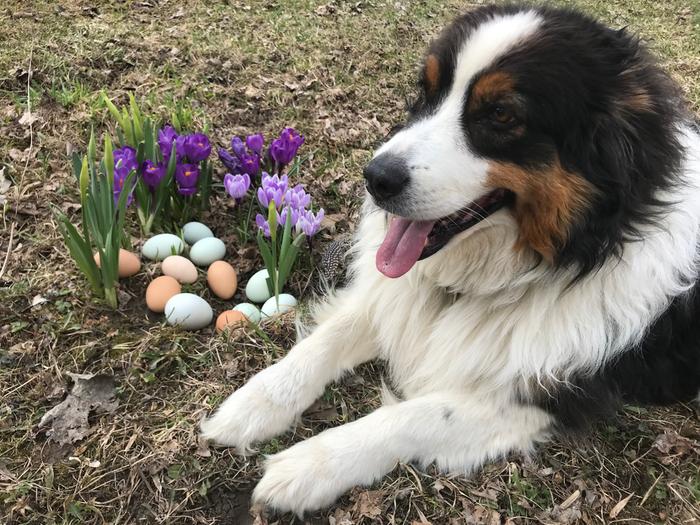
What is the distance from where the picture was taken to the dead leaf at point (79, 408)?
247 centimetres

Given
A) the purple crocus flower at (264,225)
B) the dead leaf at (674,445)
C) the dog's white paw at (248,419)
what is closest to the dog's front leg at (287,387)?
the dog's white paw at (248,419)

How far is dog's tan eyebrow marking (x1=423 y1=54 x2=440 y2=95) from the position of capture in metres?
2.28

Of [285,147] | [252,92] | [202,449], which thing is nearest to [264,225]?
[285,147]

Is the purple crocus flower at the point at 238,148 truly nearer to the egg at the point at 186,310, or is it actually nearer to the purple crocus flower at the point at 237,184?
the purple crocus flower at the point at 237,184

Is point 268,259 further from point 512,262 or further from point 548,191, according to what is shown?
point 548,191

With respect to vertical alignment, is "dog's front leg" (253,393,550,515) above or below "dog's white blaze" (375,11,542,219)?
below

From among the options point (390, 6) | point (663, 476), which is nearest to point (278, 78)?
point (390, 6)

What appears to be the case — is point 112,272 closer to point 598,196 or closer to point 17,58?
point 598,196

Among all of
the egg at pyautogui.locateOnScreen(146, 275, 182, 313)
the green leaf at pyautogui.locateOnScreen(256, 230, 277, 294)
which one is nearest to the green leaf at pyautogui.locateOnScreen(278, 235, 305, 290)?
the green leaf at pyautogui.locateOnScreen(256, 230, 277, 294)

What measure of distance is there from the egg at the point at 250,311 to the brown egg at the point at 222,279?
115 mm

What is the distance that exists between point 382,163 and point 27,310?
205cm

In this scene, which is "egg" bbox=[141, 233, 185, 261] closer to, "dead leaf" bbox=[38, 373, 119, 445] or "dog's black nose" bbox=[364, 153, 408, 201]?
"dead leaf" bbox=[38, 373, 119, 445]

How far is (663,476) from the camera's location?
2.61 m

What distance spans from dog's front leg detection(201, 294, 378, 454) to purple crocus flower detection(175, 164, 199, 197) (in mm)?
1061
